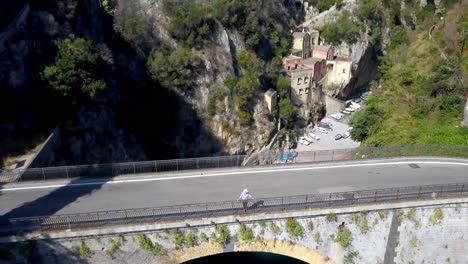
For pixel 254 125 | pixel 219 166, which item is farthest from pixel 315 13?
pixel 219 166

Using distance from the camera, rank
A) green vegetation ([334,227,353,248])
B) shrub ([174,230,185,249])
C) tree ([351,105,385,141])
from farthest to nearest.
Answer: tree ([351,105,385,141]), green vegetation ([334,227,353,248]), shrub ([174,230,185,249])

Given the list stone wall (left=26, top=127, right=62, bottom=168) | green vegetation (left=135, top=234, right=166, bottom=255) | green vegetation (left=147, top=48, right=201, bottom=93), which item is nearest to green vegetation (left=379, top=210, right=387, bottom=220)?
Result: green vegetation (left=135, top=234, right=166, bottom=255)

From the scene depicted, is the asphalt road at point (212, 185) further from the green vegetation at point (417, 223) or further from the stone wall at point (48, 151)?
the stone wall at point (48, 151)

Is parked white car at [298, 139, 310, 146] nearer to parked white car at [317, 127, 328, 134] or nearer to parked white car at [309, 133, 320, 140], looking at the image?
parked white car at [309, 133, 320, 140]

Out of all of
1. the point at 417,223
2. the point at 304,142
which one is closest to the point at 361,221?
the point at 417,223

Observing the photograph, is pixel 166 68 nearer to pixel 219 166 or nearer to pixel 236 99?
pixel 236 99

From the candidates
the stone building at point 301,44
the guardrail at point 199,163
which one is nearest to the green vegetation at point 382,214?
the guardrail at point 199,163
